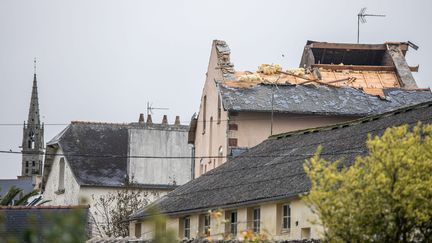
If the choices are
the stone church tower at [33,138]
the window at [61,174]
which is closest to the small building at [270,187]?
the window at [61,174]

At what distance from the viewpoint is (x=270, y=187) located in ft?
132

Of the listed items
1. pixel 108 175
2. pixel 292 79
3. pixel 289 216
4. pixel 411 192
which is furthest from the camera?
pixel 108 175

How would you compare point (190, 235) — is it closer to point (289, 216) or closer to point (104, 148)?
point (289, 216)

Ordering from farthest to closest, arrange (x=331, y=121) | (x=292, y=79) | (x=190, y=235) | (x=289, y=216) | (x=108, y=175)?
(x=108, y=175) < (x=292, y=79) < (x=331, y=121) < (x=190, y=235) < (x=289, y=216)

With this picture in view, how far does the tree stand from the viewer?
73.7 feet

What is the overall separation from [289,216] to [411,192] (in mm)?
16905

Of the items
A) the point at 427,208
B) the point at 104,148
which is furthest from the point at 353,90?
the point at 427,208

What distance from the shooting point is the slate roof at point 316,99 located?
187 feet

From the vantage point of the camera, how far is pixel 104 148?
7750 centimetres

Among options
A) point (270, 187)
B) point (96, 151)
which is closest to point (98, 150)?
point (96, 151)

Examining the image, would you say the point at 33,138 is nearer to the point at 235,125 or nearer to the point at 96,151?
the point at 96,151

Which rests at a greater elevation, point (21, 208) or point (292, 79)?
point (292, 79)

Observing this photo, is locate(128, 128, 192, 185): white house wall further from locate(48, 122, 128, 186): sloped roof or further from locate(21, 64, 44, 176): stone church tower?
locate(21, 64, 44, 176): stone church tower

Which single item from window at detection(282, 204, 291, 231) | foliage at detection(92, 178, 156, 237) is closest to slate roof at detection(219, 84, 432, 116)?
foliage at detection(92, 178, 156, 237)
